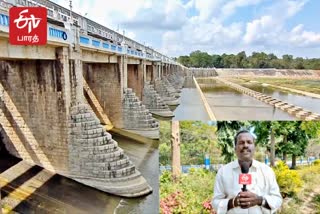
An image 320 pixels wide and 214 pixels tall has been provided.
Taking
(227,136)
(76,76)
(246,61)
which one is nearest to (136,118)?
(76,76)

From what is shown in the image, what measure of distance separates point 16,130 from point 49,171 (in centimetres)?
166

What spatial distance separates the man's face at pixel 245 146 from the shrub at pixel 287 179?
1.83 meters

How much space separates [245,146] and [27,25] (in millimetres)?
5924

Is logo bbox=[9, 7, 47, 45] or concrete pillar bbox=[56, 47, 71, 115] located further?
concrete pillar bbox=[56, 47, 71, 115]

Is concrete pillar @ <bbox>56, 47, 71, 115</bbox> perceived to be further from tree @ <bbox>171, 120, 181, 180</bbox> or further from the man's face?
the man's face

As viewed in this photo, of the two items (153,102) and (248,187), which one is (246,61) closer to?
(153,102)

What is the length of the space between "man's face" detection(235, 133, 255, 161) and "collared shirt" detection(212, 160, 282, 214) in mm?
90

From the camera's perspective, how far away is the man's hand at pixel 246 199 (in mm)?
2584

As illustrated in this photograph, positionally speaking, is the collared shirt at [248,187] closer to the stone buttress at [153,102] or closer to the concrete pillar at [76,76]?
the concrete pillar at [76,76]

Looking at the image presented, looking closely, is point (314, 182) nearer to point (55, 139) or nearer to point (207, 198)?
point (207, 198)

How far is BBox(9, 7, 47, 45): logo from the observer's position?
7.34 meters

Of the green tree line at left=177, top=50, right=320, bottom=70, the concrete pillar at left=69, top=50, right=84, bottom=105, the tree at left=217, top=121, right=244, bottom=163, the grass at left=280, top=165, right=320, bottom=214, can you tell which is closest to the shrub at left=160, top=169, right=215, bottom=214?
the tree at left=217, top=121, right=244, bottom=163

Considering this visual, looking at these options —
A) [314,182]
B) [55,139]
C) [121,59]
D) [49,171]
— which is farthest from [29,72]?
[314,182]

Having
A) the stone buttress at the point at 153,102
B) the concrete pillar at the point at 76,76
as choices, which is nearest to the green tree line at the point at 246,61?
the stone buttress at the point at 153,102
